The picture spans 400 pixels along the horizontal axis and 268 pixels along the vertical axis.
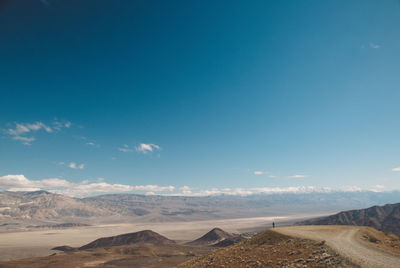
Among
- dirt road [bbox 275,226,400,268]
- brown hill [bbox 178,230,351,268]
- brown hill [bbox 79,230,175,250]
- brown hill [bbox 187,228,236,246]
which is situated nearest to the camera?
dirt road [bbox 275,226,400,268]

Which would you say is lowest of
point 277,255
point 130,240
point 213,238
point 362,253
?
point 130,240

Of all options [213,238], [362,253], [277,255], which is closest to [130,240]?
[213,238]

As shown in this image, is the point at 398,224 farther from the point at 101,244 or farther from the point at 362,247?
the point at 101,244

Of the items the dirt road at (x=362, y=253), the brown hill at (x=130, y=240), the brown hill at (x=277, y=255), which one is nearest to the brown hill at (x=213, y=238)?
the brown hill at (x=130, y=240)

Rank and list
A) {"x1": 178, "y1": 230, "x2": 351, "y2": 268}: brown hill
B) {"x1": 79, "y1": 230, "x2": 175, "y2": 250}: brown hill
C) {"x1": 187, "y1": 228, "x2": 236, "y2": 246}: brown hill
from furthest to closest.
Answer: {"x1": 187, "y1": 228, "x2": 236, "y2": 246}: brown hill → {"x1": 79, "y1": 230, "x2": 175, "y2": 250}: brown hill → {"x1": 178, "y1": 230, "x2": 351, "y2": 268}: brown hill

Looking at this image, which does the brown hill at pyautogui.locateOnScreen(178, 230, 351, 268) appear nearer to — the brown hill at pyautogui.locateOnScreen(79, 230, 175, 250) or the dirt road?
the dirt road

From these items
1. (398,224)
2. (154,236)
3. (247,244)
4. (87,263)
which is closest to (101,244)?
(154,236)

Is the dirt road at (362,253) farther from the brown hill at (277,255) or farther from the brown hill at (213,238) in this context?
the brown hill at (213,238)

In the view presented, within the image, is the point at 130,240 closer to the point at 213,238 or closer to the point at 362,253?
the point at 213,238

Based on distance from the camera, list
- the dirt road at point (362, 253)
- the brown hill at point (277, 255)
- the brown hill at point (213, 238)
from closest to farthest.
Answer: the dirt road at point (362, 253) < the brown hill at point (277, 255) < the brown hill at point (213, 238)

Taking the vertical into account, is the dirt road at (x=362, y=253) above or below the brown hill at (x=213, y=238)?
above

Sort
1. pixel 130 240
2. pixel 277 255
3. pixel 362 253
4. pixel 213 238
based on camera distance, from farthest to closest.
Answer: pixel 213 238
pixel 130 240
pixel 277 255
pixel 362 253

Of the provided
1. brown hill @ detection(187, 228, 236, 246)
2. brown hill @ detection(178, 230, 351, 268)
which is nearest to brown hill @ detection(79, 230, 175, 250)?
brown hill @ detection(187, 228, 236, 246)
